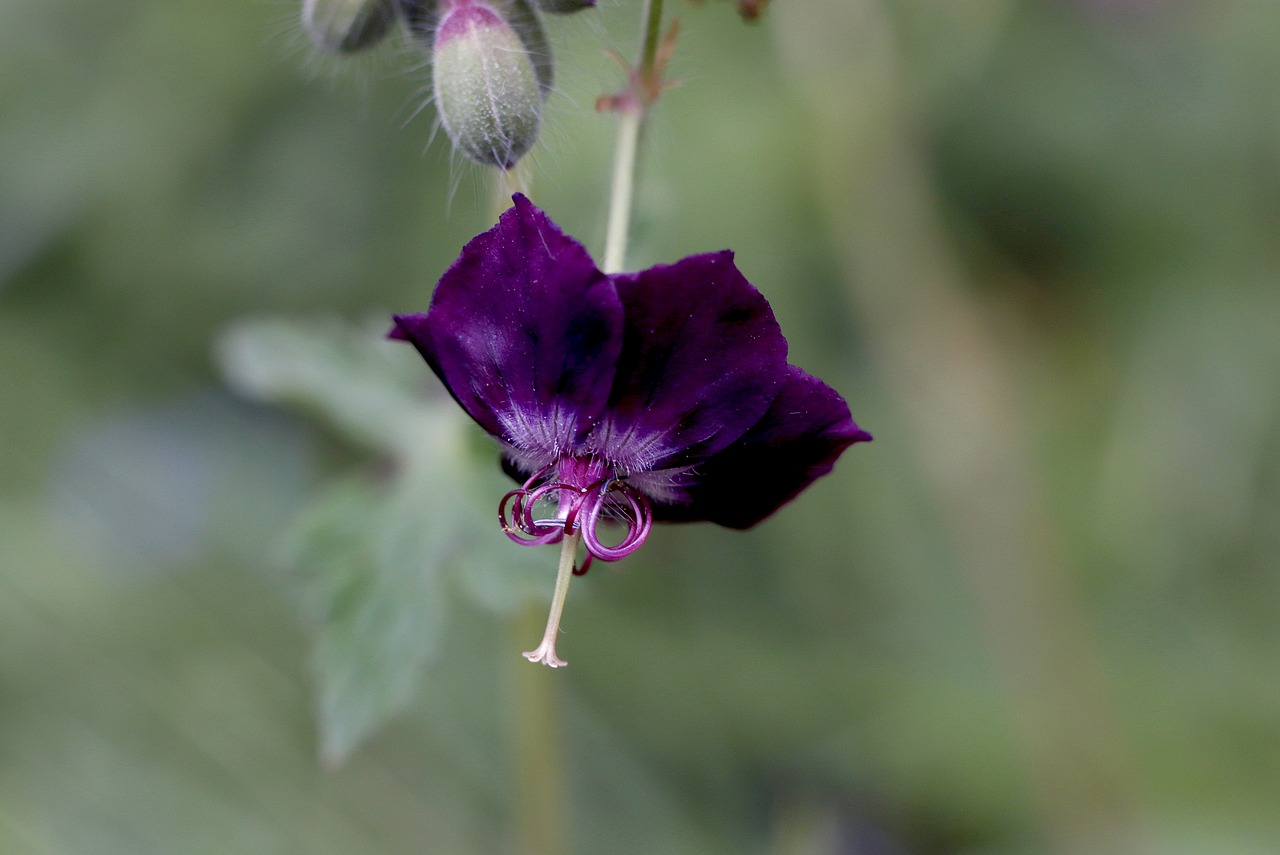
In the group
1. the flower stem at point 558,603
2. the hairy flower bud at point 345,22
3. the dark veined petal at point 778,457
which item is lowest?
the flower stem at point 558,603

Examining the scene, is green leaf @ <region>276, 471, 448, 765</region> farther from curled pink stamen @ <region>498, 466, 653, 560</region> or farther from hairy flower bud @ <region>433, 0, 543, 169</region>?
hairy flower bud @ <region>433, 0, 543, 169</region>

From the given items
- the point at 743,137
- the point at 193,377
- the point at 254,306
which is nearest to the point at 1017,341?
the point at 743,137

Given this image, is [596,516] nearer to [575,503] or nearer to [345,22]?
[575,503]

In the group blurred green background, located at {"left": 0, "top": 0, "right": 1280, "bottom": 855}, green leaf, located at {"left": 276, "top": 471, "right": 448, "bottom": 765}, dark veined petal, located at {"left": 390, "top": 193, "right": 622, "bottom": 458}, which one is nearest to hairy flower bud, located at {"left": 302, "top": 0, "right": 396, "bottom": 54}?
dark veined petal, located at {"left": 390, "top": 193, "right": 622, "bottom": 458}

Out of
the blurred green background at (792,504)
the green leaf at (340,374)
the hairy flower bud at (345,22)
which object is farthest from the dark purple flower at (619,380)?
the blurred green background at (792,504)

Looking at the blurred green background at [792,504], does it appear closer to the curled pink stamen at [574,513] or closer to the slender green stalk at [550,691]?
the slender green stalk at [550,691]

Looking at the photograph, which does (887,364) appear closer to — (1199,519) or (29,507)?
(1199,519)
